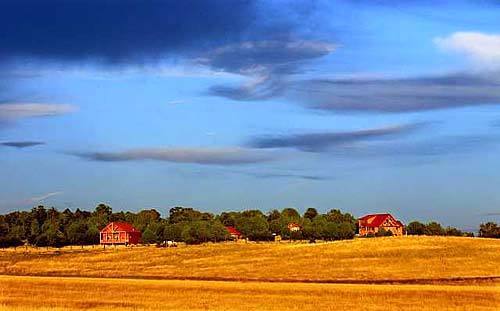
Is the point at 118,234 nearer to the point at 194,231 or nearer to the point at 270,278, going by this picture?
the point at 194,231

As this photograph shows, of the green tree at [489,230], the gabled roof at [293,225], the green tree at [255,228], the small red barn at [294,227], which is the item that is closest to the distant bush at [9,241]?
the green tree at [255,228]

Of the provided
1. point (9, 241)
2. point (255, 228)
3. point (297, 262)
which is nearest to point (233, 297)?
point (297, 262)

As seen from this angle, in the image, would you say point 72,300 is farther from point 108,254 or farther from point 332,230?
point 332,230

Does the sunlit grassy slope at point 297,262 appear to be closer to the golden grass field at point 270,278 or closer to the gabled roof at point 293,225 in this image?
the golden grass field at point 270,278

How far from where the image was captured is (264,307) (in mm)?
39094

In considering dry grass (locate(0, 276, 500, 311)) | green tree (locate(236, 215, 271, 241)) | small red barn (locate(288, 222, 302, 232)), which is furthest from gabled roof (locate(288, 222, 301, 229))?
dry grass (locate(0, 276, 500, 311))

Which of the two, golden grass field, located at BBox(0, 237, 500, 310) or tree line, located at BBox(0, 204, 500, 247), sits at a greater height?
tree line, located at BBox(0, 204, 500, 247)

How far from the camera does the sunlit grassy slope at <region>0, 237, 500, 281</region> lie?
72938mm

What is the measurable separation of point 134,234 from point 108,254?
67.1 m

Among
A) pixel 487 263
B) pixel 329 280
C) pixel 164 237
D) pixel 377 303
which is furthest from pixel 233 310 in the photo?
pixel 164 237

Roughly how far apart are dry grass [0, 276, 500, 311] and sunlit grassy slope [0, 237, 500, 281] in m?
16.1

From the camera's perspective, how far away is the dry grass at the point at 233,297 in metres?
39.7

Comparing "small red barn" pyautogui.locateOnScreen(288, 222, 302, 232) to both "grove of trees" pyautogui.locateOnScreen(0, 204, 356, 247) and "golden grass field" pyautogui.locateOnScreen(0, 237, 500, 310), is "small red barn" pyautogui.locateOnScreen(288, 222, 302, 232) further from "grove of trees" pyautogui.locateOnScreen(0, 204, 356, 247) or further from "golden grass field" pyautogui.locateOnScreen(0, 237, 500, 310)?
"golden grass field" pyautogui.locateOnScreen(0, 237, 500, 310)

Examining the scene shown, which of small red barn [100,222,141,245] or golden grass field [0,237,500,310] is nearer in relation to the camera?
golden grass field [0,237,500,310]
